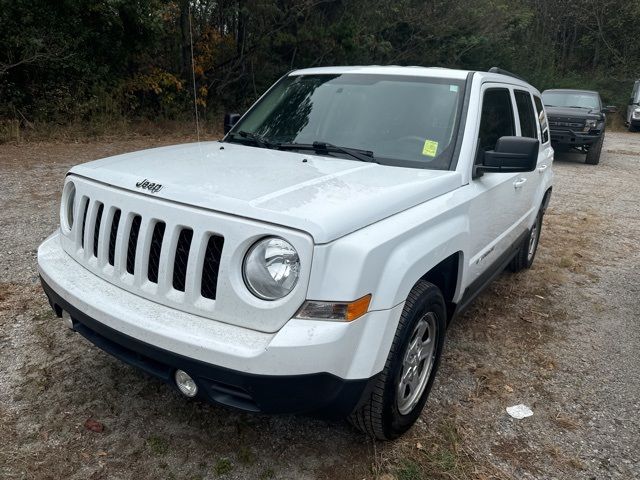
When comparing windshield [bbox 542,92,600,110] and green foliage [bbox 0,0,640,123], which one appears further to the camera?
windshield [bbox 542,92,600,110]

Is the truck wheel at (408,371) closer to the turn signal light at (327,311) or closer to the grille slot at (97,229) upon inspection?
the turn signal light at (327,311)

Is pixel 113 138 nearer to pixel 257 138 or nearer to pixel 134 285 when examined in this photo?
pixel 257 138

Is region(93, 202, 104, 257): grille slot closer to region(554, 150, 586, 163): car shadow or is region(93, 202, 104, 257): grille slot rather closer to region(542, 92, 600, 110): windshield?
region(542, 92, 600, 110): windshield

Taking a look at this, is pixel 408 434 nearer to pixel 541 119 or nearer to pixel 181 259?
pixel 181 259

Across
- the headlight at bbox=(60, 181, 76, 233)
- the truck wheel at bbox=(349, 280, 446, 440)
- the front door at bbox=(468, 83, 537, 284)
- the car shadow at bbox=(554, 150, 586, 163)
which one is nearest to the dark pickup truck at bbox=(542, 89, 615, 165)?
the car shadow at bbox=(554, 150, 586, 163)

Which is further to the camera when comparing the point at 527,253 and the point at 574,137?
the point at 574,137

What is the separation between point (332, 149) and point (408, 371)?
1333 millimetres

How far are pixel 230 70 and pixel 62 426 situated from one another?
1339 centimetres

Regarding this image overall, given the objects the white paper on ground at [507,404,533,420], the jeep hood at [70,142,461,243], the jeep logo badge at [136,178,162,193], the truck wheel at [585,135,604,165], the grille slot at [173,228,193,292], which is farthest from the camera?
the truck wheel at [585,135,604,165]

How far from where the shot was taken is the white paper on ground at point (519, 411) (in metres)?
2.98

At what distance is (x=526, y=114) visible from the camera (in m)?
4.51

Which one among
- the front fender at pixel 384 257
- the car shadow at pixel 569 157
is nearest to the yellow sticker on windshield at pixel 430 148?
the front fender at pixel 384 257

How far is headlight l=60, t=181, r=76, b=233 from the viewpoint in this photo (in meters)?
2.88

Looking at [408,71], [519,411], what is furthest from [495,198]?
[519,411]
